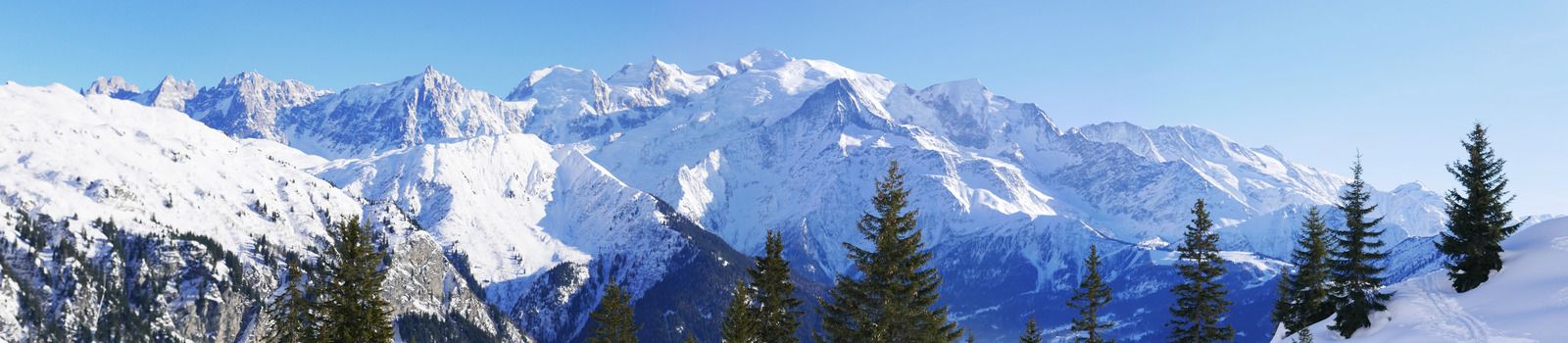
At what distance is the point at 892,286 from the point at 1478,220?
33.2 meters

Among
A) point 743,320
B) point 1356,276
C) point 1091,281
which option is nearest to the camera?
point 743,320

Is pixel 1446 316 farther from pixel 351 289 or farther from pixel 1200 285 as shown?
pixel 351 289

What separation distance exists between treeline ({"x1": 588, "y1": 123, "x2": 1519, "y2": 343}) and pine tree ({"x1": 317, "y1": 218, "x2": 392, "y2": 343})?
11189mm

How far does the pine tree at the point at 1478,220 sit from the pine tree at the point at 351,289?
5349 centimetres

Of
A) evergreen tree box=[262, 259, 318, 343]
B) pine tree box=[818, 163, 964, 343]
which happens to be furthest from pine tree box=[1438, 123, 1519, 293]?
evergreen tree box=[262, 259, 318, 343]

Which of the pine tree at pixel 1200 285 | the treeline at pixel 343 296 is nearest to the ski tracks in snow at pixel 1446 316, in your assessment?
the pine tree at pixel 1200 285

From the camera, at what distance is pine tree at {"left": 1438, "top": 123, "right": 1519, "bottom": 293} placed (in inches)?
1698

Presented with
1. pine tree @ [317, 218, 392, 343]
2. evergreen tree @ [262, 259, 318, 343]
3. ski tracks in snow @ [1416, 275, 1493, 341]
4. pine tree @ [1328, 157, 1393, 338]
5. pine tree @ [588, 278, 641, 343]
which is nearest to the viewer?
pine tree @ [317, 218, 392, 343]

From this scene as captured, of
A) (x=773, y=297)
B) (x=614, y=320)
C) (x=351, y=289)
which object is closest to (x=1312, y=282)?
(x=773, y=297)

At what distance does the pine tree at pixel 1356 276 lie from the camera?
4375cm

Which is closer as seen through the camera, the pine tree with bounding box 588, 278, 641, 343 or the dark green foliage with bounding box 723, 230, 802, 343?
the dark green foliage with bounding box 723, 230, 802, 343

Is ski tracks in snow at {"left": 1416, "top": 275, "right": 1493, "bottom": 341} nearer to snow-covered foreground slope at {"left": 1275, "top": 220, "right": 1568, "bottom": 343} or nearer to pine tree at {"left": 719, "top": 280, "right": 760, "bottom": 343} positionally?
snow-covered foreground slope at {"left": 1275, "top": 220, "right": 1568, "bottom": 343}

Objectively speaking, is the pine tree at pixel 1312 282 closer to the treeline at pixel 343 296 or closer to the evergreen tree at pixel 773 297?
the evergreen tree at pixel 773 297

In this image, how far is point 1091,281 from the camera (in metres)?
47.5
